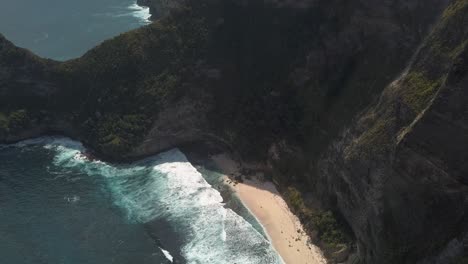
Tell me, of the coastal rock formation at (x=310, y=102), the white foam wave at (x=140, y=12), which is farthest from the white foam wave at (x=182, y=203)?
the white foam wave at (x=140, y=12)

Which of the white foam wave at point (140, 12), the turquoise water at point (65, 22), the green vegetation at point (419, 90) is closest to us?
the green vegetation at point (419, 90)

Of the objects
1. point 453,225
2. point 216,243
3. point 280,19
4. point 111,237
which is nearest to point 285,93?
point 280,19

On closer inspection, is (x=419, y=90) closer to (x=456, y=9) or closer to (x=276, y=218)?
(x=456, y=9)

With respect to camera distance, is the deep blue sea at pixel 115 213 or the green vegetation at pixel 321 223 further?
the deep blue sea at pixel 115 213

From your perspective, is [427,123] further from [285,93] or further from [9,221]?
[9,221]

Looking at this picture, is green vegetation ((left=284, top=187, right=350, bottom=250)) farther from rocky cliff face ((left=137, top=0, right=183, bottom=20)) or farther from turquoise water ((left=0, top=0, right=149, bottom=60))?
turquoise water ((left=0, top=0, right=149, bottom=60))

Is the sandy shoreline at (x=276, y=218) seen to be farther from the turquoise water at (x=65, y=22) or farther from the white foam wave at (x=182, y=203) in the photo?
the turquoise water at (x=65, y=22)
